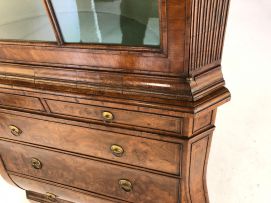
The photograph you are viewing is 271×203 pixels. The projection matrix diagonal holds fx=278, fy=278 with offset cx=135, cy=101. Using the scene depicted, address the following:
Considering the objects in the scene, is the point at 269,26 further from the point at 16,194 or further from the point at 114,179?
the point at 16,194

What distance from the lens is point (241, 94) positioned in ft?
3.92

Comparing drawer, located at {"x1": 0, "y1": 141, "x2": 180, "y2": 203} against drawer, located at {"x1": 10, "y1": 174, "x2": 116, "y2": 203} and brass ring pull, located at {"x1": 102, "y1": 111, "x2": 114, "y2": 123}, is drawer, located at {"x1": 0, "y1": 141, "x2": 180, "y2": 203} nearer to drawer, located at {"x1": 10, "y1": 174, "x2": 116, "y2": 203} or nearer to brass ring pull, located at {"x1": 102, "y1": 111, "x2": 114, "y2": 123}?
drawer, located at {"x1": 10, "y1": 174, "x2": 116, "y2": 203}

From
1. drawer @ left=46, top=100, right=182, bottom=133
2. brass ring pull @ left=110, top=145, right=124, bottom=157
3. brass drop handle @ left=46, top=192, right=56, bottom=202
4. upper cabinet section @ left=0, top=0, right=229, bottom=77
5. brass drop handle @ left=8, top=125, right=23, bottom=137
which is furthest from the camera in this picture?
brass drop handle @ left=46, top=192, right=56, bottom=202

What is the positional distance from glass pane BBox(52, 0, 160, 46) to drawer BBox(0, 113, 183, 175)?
31 centimetres

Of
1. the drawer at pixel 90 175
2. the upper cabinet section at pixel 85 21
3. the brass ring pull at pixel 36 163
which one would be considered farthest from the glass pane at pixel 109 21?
the brass ring pull at pixel 36 163

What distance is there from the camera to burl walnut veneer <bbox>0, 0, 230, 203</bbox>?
691mm

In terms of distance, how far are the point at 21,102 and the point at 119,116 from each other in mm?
385

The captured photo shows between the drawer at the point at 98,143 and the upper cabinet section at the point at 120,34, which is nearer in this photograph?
the upper cabinet section at the point at 120,34

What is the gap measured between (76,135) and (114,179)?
0.21 m

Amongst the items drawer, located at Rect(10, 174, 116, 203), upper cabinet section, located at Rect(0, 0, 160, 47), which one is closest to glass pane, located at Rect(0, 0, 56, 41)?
upper cabinet section, located at Rect(0, 0, 160, 47)

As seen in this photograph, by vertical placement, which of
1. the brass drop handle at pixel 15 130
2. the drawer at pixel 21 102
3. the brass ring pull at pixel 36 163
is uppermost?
the drawer at pixel 21 102

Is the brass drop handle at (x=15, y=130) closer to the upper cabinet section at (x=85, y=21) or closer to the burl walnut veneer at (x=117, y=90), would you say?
the burl walnut veneer at (x=117, y=90)

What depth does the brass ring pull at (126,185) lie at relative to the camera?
0.98 meters

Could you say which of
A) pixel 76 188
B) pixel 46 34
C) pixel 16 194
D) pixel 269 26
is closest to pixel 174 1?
pixel 46 34
